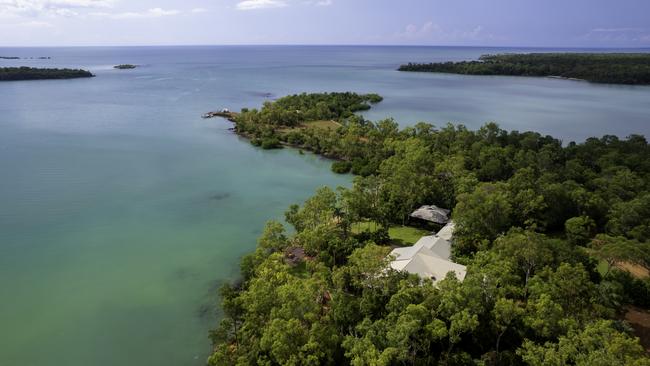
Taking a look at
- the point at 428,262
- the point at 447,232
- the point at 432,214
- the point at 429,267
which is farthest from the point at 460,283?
the point at 432,214

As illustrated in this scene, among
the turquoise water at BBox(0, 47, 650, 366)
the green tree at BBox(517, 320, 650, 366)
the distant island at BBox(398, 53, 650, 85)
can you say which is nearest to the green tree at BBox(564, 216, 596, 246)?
the green tree at BBox(517, 320, 650, 366)

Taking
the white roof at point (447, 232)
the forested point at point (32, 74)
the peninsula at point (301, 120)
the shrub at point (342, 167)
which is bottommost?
the white roof at point (447, 232)

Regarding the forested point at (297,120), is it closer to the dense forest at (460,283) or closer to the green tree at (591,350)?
the dense forest at (460,283)

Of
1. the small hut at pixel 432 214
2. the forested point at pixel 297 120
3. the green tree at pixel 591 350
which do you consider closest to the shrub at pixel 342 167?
the forested point at pixel 297 120

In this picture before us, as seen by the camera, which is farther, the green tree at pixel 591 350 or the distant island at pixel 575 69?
the distant island at pixel 575 69

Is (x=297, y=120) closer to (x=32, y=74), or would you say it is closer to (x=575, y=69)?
(x=32, y=74)

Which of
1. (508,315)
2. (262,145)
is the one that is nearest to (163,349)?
(508,315)

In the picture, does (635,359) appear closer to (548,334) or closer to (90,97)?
(548,334)
